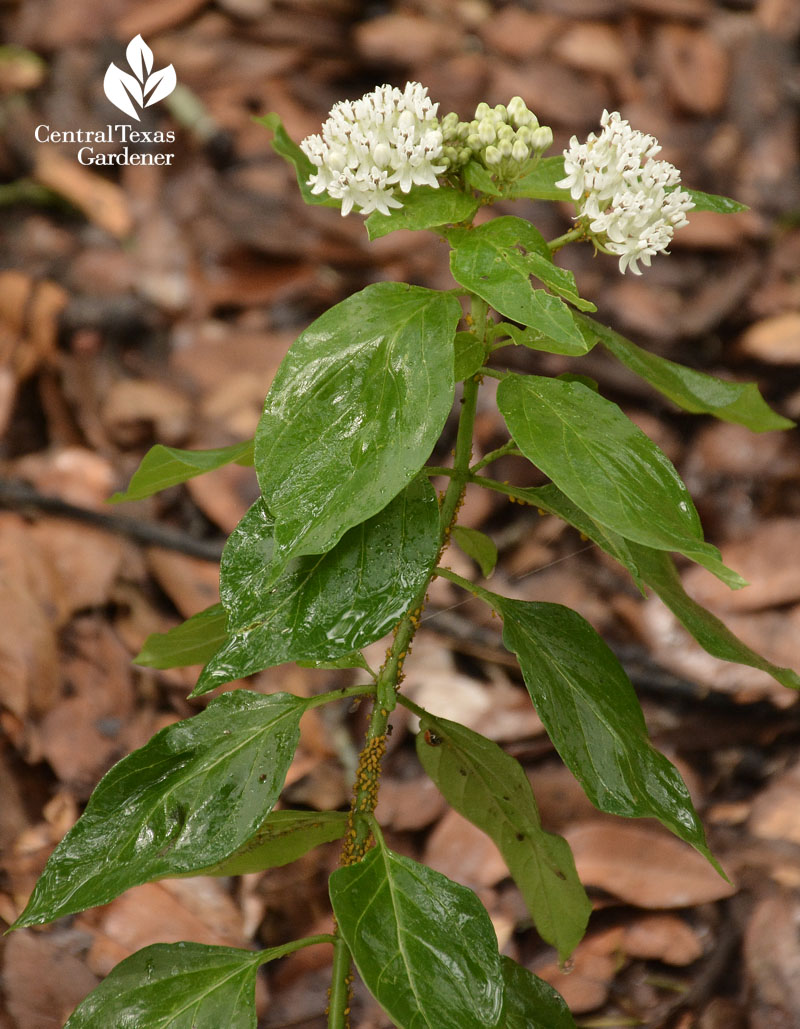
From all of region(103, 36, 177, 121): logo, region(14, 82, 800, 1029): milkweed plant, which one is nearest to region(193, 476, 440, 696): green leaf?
region(14, 82, 800, 1029): milkweed plant

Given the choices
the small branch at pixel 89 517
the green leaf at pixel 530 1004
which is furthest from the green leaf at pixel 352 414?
the small branch at pixel 89 517

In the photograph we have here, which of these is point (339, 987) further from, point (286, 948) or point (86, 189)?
point (86, 189)

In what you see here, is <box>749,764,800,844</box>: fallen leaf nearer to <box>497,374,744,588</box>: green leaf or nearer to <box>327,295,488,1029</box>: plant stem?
<box>327,295,488,1029</box>: plant stem

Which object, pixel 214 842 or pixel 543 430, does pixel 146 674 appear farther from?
pixel 543 430

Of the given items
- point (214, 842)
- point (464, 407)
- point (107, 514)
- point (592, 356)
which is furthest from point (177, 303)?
point (214, 842)

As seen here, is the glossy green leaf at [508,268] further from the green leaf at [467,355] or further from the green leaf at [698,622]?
the green leaf at [698,622]
